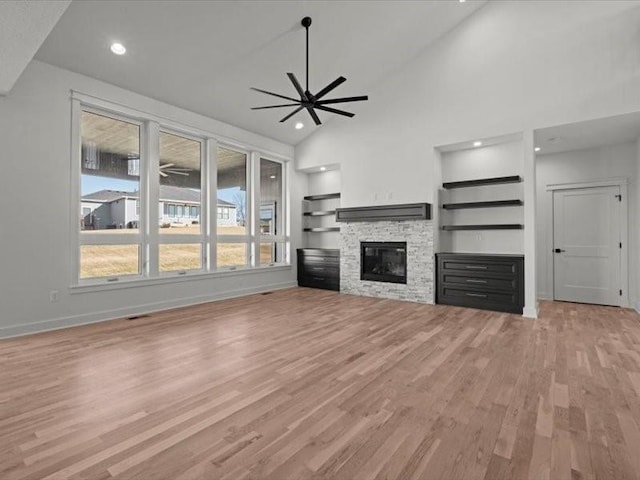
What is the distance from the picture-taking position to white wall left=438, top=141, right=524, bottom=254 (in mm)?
5762

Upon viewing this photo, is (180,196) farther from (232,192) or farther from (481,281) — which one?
(481,281)

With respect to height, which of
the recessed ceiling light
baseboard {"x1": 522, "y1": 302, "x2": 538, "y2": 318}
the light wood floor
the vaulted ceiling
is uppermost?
the vaulted ceiling

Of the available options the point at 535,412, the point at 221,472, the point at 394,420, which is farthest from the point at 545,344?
the point at 221,472

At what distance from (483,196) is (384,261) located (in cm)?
220

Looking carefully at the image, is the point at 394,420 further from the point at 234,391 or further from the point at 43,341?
the point at 43,341

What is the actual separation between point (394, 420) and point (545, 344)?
2.58m

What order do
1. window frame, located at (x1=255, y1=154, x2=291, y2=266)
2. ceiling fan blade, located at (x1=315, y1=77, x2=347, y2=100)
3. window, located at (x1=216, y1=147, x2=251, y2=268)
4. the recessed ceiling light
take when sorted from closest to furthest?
ceiling fan blade, located at (x1=315, y1=77, x2=347, y2=100)
the recessed ceiling light
window, located at (x1=216, y1=147, x2=251, y2=268)
window frame, located at (x1=255, y1=154, x2=291, y2=266)

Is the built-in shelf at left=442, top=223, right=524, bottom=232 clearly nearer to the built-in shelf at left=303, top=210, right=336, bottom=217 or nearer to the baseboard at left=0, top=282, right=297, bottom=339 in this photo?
the built-in shelf at left=303, top=210, right=336, bottom=217

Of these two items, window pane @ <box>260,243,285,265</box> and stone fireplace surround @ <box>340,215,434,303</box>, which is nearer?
stone fireplace surround @ <box>340,215,434,303</box>

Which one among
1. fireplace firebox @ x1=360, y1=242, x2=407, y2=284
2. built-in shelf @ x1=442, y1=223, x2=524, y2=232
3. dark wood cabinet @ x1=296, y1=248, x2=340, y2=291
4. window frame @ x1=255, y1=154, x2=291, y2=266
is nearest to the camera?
built-in shelf @ x1=442, y1=223, x2=524, y2=232

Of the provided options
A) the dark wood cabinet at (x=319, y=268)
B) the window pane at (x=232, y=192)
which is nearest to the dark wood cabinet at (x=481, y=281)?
the dark wood cabinet at (x=319, y=268)

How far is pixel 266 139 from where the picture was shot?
748cm

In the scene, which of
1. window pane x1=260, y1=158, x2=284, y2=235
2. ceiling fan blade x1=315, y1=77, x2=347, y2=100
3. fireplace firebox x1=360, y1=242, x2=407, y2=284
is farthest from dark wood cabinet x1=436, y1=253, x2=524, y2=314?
window pane x1=260, y1=158, x2=284, y2=235

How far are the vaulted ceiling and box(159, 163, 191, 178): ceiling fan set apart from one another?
41.8 inches
